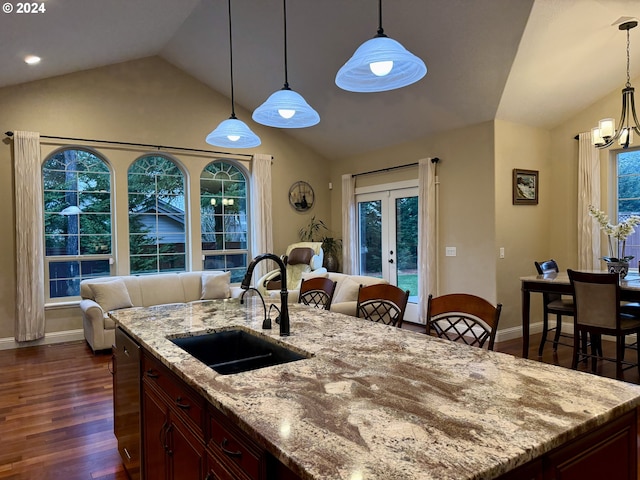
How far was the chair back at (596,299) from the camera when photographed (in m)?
3.53

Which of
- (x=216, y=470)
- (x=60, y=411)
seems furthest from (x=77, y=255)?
(x=216, y=470)

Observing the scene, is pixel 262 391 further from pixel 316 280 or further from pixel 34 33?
pixel 34 33

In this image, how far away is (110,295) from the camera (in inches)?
199

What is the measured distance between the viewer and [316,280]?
3.20 m

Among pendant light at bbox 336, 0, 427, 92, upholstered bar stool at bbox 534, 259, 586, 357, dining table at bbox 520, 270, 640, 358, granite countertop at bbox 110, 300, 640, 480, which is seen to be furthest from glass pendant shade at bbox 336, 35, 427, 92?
upholstered bar stool at bbox 534, 259, 586, 357

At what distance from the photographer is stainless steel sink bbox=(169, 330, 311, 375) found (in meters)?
1.90

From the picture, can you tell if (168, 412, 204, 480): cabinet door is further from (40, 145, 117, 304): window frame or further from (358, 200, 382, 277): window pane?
(358, 200, 382, 277): window pane

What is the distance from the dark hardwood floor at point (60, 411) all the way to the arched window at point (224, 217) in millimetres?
2358

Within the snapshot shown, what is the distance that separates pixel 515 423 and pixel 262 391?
0.69 m

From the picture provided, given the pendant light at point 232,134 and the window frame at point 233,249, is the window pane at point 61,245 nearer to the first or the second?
the window frame at point 233,249

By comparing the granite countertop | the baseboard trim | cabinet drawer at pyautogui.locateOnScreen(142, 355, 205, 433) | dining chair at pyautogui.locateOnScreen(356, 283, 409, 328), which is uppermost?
dining chair at pyautogui.locateOnScreen(356, 283, 409, 328)

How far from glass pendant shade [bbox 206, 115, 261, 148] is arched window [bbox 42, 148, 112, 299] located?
345 cm

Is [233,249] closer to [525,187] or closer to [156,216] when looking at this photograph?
[156,216]

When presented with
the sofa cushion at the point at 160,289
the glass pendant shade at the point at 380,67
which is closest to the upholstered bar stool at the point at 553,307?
the glass pendant shade at the point at 380,67
